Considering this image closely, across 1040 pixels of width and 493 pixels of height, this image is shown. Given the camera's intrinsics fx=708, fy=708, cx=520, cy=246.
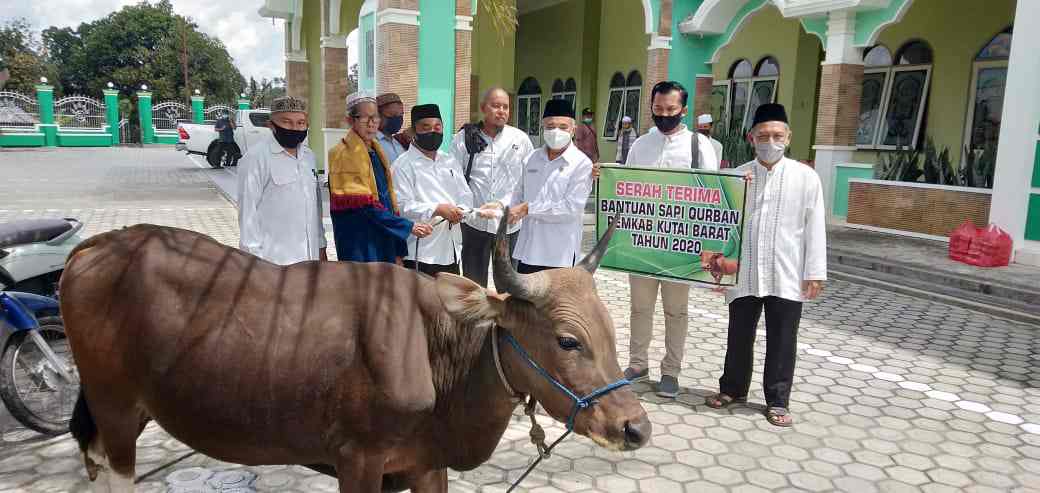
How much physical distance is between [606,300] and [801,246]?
334cm

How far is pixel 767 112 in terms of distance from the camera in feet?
14.2

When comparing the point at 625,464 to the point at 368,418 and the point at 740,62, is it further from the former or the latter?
the point at 740,62

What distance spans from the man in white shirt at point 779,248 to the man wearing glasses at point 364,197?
2002mm

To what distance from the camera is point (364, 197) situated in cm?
388

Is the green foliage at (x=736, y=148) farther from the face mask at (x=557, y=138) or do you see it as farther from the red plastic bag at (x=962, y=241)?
the face mask at (x=557, y=138)

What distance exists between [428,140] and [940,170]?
10.0m

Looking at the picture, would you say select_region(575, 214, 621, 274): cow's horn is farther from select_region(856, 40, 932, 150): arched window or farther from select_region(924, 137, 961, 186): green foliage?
select_region(856, 40, 932, 150): arched window

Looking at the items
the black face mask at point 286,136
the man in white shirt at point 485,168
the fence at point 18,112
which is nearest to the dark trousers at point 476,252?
the man in white shirt at point 485,168

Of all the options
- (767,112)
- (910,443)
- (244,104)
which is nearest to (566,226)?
(767,112)

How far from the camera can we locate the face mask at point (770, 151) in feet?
14.1

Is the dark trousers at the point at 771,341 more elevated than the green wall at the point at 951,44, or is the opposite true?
the green wall at the point at 951,44

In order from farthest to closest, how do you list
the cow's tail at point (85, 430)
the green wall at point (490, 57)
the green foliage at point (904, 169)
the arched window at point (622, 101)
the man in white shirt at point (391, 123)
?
the arched window at point (622, 101) < the green wall at point (490, 57) < the green foliage at point (904, 169) < the man in white shirt at point (391, 123) < the cow's tail at point (85, 430)

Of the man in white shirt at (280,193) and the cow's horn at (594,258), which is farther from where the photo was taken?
the man in white shirt at (280,193)

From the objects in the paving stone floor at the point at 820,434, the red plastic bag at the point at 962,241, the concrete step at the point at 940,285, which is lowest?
the paving stone floor at the point at 820,434
